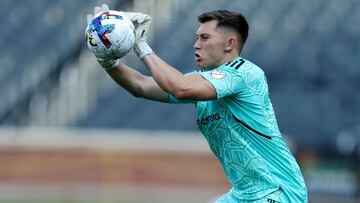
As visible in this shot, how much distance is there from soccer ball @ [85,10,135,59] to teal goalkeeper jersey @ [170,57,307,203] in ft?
1.64

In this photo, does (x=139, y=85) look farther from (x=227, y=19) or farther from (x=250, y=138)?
(x=250, y=138)

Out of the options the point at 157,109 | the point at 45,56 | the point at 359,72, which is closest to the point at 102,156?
the point at 157,109

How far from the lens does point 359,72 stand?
47.3 feet

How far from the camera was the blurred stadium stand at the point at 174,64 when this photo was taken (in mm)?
13945

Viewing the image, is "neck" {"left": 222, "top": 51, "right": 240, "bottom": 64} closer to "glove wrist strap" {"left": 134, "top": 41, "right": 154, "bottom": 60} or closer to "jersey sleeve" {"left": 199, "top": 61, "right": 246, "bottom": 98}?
"jersey sleeve" {"left": 199, "top": 61, "right": 246, "bottom": 98}

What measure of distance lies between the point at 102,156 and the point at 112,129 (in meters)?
0.76

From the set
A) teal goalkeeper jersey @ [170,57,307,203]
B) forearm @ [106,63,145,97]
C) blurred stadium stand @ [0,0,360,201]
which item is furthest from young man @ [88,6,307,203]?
blurred stadium stand @ [0,0,360,201]

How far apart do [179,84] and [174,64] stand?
367 inches

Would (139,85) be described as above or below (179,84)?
above

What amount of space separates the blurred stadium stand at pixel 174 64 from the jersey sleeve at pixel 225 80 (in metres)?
7.43

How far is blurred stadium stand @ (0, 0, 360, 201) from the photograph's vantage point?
1395cm

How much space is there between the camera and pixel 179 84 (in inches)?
Answer: 210

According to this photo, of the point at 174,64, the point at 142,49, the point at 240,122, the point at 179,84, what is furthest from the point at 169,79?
the point at 174,64

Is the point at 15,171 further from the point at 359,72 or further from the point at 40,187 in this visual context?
the point at 359,72
